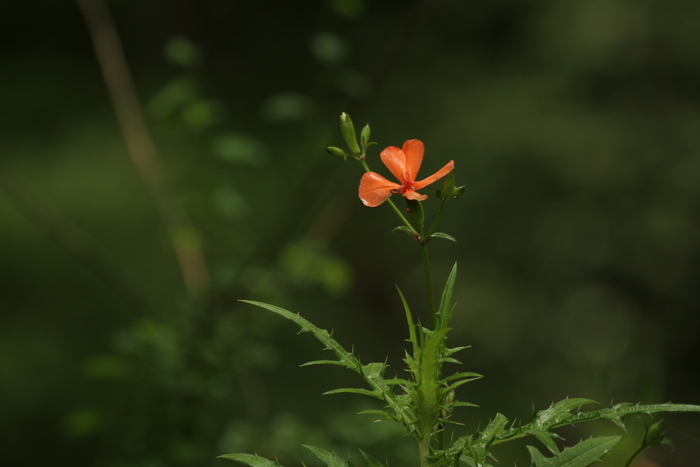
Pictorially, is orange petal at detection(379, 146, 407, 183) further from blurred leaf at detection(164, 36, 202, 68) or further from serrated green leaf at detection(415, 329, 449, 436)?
blurred leaf at detection(164, 36, 202, 68)

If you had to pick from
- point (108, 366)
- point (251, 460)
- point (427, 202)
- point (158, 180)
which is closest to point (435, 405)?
point (251, 460)

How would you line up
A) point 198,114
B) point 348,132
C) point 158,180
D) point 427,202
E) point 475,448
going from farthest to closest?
point 427,202 → point 158,180 → point 198,114 → point 348,132 → point 475,448

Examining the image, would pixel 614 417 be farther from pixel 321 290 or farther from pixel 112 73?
pixel 321 290

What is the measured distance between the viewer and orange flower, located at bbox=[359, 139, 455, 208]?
0.48 meters

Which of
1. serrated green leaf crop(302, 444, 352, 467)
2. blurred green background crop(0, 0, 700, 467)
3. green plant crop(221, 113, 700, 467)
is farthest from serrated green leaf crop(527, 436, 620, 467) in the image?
blurred green background crop(0, 0, 700, 467)

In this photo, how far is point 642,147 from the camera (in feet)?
8.14

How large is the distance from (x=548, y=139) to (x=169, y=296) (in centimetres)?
165

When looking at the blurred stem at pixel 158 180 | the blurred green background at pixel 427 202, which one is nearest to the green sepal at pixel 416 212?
the blurred stem at pixel 158 180

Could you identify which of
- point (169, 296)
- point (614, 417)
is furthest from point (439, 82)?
point (614, 417)

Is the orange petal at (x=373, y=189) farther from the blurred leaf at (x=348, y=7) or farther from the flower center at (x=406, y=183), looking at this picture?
the blurred leaf at (x=348, y=7)

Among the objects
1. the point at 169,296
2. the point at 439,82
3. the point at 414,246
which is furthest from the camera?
the point at 439,82

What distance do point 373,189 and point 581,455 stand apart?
0.25m

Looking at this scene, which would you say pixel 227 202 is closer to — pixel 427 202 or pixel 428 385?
pixel 428 385

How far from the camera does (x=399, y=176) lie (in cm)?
51
